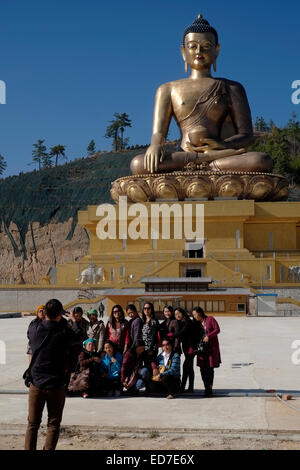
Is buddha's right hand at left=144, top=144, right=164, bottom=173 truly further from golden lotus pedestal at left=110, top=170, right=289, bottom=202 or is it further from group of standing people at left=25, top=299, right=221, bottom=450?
group of standing people at left=25, top=299, right=221, bottom=450

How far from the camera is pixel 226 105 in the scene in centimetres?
2508

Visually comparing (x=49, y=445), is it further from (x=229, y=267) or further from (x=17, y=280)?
(x=17, y=280)

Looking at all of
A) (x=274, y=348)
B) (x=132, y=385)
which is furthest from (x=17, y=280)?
(x=132, y=385)

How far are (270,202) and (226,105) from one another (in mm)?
4610

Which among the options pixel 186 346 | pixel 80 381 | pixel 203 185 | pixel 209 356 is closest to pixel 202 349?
pixel 209 356

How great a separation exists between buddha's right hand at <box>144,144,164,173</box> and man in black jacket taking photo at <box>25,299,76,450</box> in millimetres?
19831

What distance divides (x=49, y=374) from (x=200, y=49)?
23.0 metres

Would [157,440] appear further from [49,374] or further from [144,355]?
[144,355]

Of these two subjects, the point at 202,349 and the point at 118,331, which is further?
the point at 118,331

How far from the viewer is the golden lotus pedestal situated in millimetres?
23578

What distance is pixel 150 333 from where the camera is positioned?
681 centimetres

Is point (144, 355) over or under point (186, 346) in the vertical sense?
under

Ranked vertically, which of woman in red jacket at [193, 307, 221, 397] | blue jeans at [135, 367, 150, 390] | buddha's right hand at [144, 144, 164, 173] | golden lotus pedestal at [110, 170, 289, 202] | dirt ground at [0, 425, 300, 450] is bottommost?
dirt ground at [0, 425, 300, 450]

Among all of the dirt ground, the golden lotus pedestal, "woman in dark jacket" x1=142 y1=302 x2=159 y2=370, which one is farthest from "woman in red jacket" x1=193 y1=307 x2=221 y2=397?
the golden lotus pedestal
